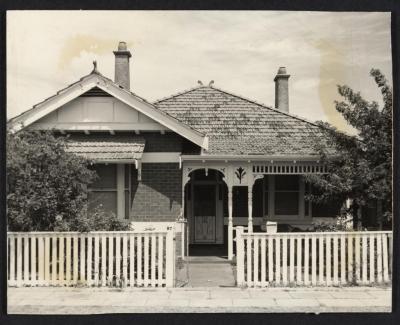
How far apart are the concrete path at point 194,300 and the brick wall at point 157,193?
3.04 metres

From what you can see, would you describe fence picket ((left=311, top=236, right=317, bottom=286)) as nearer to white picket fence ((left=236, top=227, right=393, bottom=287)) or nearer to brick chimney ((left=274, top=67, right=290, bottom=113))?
white picket fence ((left=236, top=227, right=393, bottom=287))

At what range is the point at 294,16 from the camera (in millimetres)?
10172

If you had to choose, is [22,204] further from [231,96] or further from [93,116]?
[231,96]

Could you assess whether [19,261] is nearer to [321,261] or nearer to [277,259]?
[277,259]

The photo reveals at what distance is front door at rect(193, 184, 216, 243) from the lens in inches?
639

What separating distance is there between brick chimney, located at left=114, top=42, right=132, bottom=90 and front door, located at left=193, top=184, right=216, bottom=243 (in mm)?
3853

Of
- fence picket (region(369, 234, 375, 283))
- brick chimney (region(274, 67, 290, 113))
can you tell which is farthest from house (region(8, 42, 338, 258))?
fence picket (region(369, 234, 375, 283))

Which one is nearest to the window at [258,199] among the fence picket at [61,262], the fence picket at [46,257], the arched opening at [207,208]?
the arched opening at [207,208]

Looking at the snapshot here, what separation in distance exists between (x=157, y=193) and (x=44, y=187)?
323 centimetres

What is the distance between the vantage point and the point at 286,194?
1564cm

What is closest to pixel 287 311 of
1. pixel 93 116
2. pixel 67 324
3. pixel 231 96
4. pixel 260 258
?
pixel 260 258

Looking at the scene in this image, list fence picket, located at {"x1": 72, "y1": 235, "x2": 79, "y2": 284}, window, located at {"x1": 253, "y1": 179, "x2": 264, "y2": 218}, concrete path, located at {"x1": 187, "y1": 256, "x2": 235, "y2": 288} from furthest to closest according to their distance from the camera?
1. window, located at {"x1": 253, "y1": 179, "x2": 264, "y2": 218}
2. concrete path, located at {"x1": 187, "y1": 256, "x2": 235, "y2": 288}
3. fence picket, located at {"x1": 72, "y1": 235, "x2": 79, "y2": 284}

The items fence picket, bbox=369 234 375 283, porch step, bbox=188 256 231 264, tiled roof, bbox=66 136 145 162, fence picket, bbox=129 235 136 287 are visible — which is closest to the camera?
fence picket, bbox=129 235 136 287

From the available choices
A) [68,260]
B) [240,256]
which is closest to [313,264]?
[240,256]
